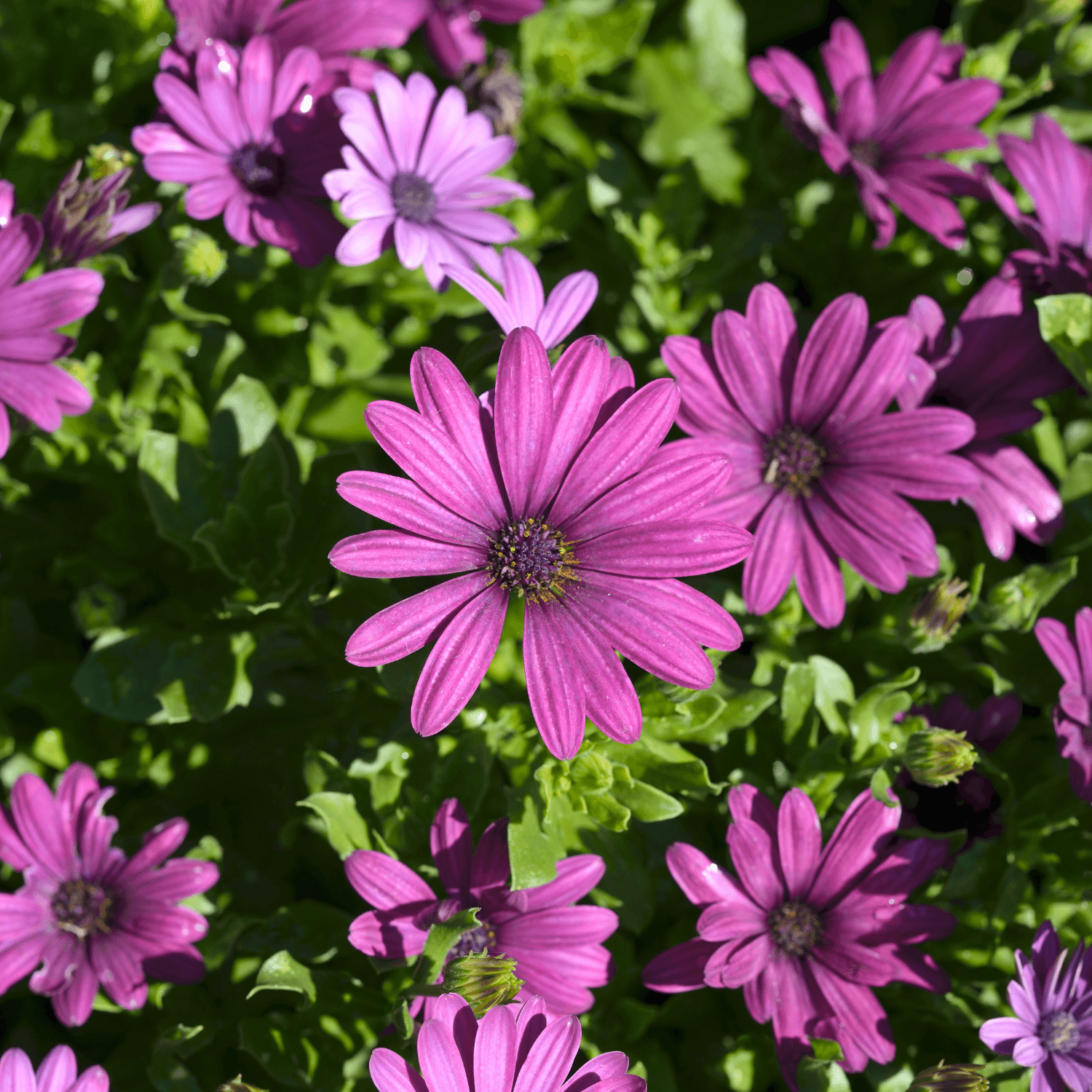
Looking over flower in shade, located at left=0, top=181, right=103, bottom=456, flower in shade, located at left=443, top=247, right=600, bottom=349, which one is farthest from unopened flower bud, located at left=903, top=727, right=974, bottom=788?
flower in shade, located at left=0, top=181, right=103, bottom=456

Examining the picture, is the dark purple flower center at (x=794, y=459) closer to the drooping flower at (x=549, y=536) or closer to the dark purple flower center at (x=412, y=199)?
the drooping flower at (x=549, y=536)

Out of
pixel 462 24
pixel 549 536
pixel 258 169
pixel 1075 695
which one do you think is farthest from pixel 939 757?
pixel 462 24

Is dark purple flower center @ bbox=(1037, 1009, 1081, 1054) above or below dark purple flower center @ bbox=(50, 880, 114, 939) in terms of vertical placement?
below

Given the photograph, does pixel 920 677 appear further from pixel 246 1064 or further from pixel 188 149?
pixel 188 149

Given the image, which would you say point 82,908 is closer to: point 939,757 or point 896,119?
point 939,757

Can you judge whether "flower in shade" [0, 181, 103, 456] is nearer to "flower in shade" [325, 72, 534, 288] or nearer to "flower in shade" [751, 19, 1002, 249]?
"flower in shade" [325, 72, 534, 288]

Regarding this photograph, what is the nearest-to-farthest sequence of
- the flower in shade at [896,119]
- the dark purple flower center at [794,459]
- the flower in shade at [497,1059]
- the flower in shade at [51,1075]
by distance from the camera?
the flower in shade at [497,1059] < the flower in shade at [51,1075] < the dark purple flower center at [794,459] < the flower in shade at [896,119]

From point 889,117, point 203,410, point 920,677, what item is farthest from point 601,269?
point 920,677

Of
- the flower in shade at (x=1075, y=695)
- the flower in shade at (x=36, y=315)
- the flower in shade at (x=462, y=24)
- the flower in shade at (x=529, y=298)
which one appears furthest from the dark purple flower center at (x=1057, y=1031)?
the flower in shade at (x=462, y=24)
